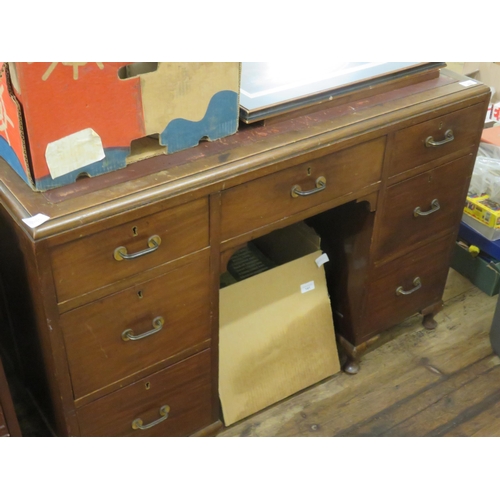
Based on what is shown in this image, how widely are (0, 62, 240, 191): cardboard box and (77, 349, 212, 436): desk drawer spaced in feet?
1.75

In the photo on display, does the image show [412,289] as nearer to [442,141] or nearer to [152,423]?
[442,141]

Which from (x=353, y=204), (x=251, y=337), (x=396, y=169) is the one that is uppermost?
(x=396, y=169)

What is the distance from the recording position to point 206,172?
1.35 meters

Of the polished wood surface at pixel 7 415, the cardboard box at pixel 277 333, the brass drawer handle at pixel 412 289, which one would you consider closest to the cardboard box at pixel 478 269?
the brass drawer handle at pixel 412 289

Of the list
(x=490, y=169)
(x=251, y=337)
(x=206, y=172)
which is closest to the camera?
(x=206, y=172)

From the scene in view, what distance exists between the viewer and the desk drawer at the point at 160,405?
4.99 feet

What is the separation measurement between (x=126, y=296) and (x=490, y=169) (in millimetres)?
1625

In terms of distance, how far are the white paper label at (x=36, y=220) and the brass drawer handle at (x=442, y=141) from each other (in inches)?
40.4

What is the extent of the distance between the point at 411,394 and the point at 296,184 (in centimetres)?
88

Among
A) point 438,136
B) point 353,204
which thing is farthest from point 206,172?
point 438,136

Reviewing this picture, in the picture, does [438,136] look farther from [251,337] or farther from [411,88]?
[251,337]

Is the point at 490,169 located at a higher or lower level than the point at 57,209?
lower

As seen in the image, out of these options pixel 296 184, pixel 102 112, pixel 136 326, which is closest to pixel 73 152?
pixel 102 112

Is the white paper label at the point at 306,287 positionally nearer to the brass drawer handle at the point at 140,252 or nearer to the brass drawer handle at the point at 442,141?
the brass drawer handle at the point at 442,141
